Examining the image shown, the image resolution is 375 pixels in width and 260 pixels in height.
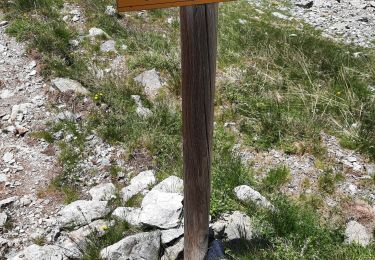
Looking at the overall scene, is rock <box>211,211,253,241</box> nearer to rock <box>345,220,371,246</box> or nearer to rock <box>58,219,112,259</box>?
rock <box>345,220,371,246</box>

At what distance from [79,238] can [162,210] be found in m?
0.87

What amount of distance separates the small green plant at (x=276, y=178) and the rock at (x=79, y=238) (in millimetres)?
1857

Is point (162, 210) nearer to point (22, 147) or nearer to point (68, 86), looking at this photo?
point (22, 147)

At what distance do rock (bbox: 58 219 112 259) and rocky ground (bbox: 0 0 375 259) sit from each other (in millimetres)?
11

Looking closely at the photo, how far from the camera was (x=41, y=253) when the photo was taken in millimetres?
3840

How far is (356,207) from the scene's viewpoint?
4.52m

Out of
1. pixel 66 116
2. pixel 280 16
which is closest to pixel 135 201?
pixel 66 116

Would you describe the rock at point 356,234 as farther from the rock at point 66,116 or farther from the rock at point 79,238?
the rock at point 66,116

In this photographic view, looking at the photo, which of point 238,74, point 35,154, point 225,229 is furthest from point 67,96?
point 225,229

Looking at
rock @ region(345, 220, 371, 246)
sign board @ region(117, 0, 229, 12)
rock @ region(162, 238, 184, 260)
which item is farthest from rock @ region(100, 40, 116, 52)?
sign board @ region(117, 0, 229, 12)

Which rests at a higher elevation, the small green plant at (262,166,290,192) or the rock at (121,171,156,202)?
the rock at (121,171,156,202)

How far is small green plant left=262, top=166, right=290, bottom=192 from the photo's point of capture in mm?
4664

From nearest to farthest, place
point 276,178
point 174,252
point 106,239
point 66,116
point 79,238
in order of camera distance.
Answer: point 174,252 → point 106,239 → point 79,238 → point 276,178 → point 66,116

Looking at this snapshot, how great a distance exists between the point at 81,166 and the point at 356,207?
331 centimetres
